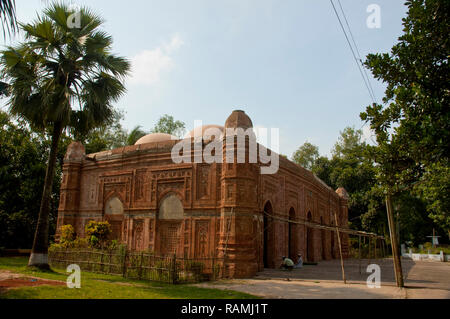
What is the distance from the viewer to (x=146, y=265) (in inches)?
432

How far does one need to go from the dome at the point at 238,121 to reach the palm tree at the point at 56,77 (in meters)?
4.17

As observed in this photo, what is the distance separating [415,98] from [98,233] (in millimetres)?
12984

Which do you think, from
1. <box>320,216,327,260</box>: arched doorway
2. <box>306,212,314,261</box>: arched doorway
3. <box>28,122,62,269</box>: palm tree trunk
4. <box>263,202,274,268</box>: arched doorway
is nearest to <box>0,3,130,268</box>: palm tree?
<box>28,122,62,269</box>: palm tree trunk

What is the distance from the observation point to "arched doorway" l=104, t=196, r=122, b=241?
16.0 m

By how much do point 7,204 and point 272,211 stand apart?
15.9m

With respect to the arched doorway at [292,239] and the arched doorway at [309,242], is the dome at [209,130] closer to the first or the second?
the arched doorway at [292,239]

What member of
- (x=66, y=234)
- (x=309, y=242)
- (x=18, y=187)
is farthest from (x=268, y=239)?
(x=18, y=187)

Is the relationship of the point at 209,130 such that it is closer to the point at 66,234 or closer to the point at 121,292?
the point at 66,234

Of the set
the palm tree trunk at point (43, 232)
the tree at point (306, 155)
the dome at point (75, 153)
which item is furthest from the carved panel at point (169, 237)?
the tree at point (306, 155)

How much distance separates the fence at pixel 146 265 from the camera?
1059 centimetres

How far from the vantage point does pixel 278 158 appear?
639 inches

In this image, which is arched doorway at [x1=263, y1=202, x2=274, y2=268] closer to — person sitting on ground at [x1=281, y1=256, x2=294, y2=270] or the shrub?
person sitting on ground at [x1=281, y1=256, x2=294, y2=270]
